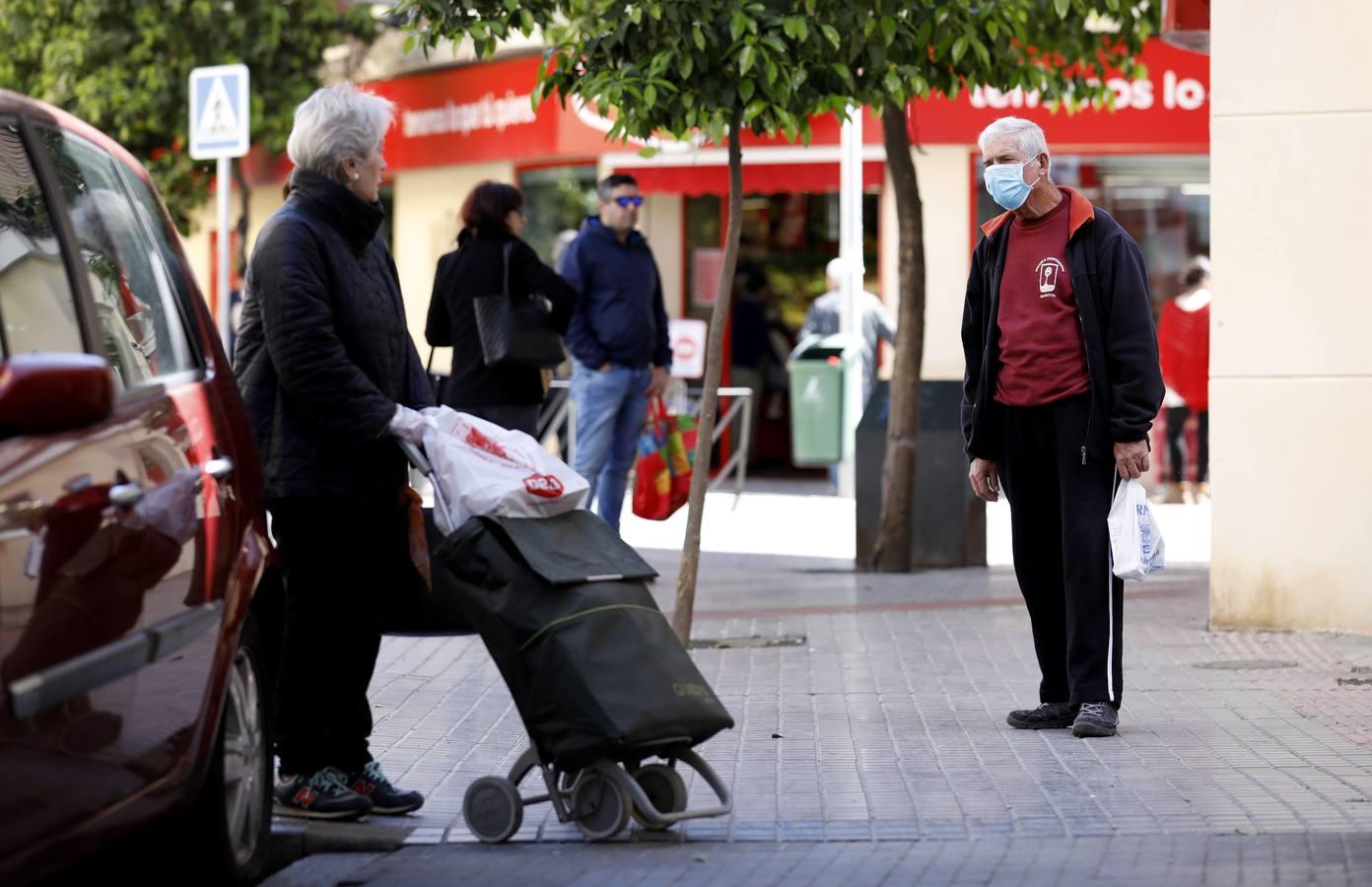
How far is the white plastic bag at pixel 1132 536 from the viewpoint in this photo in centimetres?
675

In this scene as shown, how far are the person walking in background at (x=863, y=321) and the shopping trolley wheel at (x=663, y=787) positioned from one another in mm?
12074

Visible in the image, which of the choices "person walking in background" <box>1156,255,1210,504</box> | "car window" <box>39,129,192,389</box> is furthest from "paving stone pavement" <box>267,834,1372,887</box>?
"person walking in background" <box>1156,255,1210,504</box>

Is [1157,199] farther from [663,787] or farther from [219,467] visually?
[219,467]

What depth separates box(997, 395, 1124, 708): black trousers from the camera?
695 centimetres

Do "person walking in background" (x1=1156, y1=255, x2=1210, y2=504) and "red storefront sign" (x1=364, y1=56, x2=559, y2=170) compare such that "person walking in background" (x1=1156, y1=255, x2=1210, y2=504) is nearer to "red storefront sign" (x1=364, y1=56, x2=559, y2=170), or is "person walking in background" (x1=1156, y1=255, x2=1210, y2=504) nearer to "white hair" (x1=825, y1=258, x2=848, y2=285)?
"white hair" (x1=825, y1=258, x2=848, y2=285)

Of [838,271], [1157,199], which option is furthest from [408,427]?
[1157,199]

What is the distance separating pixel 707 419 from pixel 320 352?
350cm

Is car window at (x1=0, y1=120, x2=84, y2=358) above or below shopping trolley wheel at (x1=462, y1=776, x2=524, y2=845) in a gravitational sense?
above

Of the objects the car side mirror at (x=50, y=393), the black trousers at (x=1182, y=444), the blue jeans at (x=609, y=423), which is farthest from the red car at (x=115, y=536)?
the black trousers at (x=1182, y=444)

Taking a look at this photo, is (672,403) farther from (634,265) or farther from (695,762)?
(695,762)

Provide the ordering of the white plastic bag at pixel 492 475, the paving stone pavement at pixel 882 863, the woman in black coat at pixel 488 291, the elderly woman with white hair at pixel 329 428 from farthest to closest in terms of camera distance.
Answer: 1. the woman in black coat at pixel 488 291
2. the elderly woman with white hair at pixel 329 428
3. the white plastic bag at pixel 492 475
4. the paving stone pavement at pixel 882 863

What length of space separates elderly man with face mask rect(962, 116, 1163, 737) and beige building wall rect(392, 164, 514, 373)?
587 inches

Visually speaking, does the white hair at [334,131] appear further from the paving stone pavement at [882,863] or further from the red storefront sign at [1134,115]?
the red storefront sign at [1134,115]

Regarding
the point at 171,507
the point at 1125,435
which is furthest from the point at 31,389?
the point at 1125,435
